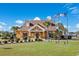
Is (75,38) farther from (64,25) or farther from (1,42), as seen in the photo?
(1,42)

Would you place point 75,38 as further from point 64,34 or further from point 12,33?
point 12,33

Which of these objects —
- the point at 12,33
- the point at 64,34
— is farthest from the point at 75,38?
the point at 12,33

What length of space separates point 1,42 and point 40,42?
62 cm

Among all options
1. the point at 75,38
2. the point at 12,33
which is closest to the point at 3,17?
the point at 12,33

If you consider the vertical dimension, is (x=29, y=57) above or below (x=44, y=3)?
below

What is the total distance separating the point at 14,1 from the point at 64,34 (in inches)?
38.2

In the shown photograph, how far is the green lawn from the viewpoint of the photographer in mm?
13031

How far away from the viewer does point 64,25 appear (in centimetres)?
1309

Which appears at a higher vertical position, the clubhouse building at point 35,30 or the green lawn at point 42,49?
the clubhouse building at point 35,30

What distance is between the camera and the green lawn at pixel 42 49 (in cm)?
1303

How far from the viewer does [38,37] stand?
13.1 metres

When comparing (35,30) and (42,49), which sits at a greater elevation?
(35,30)

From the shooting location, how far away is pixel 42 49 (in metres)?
13.1

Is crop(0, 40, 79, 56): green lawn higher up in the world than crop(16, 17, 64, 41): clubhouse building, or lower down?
lower down
